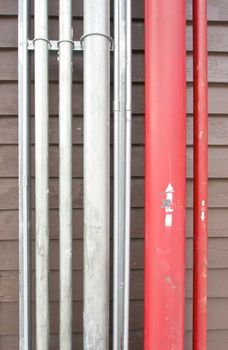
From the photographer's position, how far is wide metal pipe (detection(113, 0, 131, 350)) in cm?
137

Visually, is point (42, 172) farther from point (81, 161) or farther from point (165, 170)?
point (165, 170)

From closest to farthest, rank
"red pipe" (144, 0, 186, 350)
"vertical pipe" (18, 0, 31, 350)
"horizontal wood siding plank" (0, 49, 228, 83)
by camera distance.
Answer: "red pipe" (144, 0, 186, 350) < "vertical pipe" (18, 0, 31, 350) < "horizontal wood siding plank" (0, 49, 228, 83)

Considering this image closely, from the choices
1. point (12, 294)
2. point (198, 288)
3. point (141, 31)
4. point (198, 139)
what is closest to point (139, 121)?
point (198, 139)

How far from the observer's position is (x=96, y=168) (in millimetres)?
1317

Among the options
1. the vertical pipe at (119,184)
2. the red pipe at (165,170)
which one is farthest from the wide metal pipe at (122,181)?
the red pipe at (165,170)

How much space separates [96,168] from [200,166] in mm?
526

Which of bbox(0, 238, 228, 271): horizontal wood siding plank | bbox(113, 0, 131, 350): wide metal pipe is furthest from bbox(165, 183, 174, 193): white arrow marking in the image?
bbox(0, 238, 228, 271): horizontal wood siding plank

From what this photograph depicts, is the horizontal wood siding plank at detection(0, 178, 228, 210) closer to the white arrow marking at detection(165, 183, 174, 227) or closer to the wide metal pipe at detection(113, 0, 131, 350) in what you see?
the wide metal pipe at detection(113, 0, 131, 350)

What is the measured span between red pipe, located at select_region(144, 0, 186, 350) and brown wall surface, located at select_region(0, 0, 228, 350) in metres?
0.33

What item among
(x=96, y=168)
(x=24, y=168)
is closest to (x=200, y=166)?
(x=96, y=168)

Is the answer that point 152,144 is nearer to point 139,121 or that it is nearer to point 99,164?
point 99,164

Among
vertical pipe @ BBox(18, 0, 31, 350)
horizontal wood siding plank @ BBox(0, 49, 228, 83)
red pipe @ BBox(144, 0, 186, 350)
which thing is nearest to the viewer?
red pipe @ BBox(144, 0, 186, 350)

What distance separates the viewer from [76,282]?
1618 millimetres

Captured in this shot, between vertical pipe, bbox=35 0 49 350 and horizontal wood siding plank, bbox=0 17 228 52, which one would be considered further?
horizontal wood siding plank, bbox=0 17 228 52
